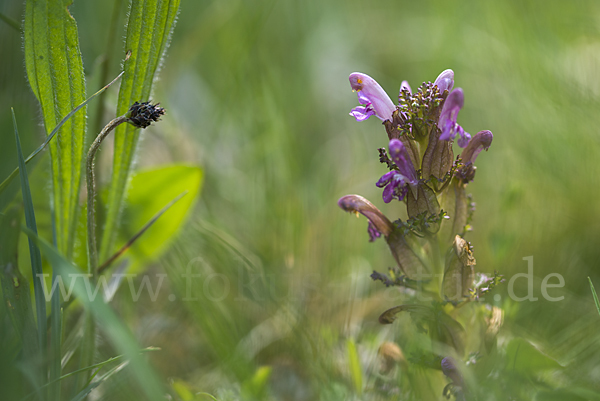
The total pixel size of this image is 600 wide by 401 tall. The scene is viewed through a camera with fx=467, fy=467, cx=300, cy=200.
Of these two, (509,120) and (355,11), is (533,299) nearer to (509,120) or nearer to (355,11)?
(509,120)

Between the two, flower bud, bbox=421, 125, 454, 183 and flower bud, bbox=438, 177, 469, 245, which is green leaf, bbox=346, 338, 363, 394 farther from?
flower bud, bbox=421, 125, 454, 183

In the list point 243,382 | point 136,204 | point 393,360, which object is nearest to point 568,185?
point 393,360

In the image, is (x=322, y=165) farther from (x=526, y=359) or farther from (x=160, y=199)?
(x=526, y=359)

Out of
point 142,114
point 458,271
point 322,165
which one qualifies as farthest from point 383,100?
point 322,165

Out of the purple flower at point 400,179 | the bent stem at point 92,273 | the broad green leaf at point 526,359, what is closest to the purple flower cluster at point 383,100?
the purple flower at point 400,179

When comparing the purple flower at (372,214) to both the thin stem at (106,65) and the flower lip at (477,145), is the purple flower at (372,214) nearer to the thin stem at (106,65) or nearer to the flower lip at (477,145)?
the flower lip at (477,145)

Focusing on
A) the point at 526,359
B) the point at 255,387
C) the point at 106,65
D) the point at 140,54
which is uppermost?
the point at 106,65

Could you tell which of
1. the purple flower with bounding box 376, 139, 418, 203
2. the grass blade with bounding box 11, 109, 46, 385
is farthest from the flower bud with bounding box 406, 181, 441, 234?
the grass blade with bounding box 11, 109, 46, 385
